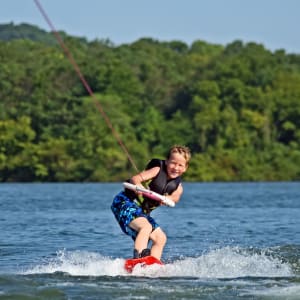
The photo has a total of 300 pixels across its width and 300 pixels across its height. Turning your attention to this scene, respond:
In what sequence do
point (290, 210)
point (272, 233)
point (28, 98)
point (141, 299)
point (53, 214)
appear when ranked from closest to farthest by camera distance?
1. point (141, 299)
2. point (272, 233)
3. point (53, 214)
4. point (290, 210)
5. point (28, 98)

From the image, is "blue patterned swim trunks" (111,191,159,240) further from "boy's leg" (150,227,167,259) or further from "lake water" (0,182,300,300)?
"lake water" (0,182,300,300)

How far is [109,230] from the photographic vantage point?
60.0 feet

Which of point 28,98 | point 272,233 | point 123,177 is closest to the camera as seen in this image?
point 272,233

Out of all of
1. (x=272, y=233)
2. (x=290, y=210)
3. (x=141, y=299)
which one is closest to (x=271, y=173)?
(x=290, y=210)

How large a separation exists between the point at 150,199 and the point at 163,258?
216 cm

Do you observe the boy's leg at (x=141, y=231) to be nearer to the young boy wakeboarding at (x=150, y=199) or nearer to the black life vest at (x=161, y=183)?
the young boy wakeboarding at (x=150, y=199)

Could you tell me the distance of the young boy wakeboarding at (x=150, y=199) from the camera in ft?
37.3

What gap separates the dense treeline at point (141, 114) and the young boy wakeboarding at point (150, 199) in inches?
2119

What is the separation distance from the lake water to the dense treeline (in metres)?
42.1

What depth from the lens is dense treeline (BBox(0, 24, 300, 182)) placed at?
66500 millimetres

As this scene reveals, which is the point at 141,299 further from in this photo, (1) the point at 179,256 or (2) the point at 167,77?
(2) the point at 167,77

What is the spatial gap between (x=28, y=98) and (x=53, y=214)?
4827cm

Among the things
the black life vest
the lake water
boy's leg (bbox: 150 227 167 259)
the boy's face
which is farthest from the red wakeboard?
the boy's face

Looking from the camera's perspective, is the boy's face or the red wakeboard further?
the boy's face
